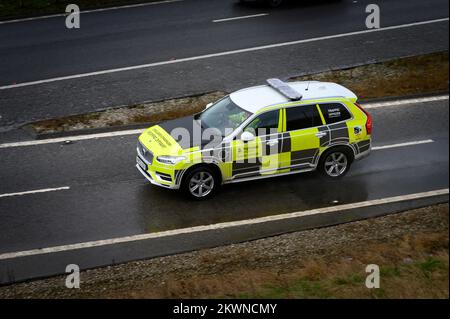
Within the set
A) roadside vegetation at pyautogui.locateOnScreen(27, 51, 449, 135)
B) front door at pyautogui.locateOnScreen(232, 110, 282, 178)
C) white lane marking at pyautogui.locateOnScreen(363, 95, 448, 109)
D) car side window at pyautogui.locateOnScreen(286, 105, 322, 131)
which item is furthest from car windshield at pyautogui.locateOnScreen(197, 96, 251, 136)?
white lane marking at pyautogui.locateOnScreen(363, 95, 448, 109)

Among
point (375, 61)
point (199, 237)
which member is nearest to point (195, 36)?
point (375, 61)

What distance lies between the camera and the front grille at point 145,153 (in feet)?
40.4

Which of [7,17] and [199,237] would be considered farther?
[7,17]

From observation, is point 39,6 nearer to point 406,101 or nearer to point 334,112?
point 406,101

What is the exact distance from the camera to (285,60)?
1889 centimetres

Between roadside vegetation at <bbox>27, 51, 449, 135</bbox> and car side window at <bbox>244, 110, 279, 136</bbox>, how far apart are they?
4106 mm

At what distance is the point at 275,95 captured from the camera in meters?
12.9

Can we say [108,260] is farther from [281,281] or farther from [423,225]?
[423,225]

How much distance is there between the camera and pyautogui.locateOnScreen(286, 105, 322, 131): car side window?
1255 centimetres

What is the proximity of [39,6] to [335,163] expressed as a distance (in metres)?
14.2

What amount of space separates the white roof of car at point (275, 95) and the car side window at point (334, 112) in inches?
8.5

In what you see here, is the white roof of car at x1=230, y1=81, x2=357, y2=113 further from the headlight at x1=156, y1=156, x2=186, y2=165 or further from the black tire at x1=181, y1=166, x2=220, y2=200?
the headlight at x1=156, y1=156, x2=186, y2=165

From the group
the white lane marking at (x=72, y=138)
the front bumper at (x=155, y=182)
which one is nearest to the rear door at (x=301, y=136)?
the front bumper at (x=155, y=182)
